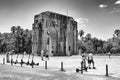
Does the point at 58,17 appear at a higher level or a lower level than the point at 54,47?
higher

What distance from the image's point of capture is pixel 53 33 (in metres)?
47.3

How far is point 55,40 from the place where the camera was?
47.6 meters

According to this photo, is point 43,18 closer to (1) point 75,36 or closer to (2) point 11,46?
(1) point 75,36

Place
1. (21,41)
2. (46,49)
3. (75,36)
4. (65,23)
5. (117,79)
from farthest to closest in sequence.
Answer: (21,41) → (75,36) → (65,23) → (46,49) → (117,79)

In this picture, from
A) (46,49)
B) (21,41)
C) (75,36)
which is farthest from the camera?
(21,41)

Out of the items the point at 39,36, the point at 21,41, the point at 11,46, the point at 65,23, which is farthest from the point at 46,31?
the point at 11,46

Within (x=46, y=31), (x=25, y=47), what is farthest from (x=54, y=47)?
(x=25, y=47)

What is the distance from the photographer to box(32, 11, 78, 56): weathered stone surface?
46500 mm

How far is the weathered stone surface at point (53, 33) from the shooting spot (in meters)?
46.5

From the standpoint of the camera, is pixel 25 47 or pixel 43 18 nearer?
pixel 43 18

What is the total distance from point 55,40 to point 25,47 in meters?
26.1

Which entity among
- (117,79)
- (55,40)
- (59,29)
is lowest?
(117,79)

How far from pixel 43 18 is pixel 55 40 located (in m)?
7.18

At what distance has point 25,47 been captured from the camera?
2751 inches
